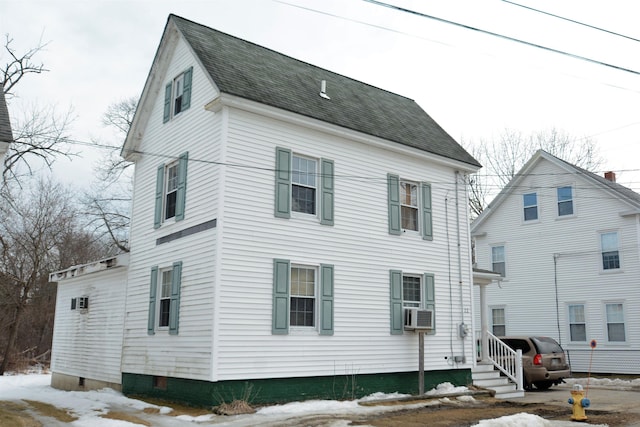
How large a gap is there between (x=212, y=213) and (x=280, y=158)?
207 cm

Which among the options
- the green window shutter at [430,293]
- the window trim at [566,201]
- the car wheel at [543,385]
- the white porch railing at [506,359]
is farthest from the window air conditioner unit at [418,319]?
the window trim at [566,201]

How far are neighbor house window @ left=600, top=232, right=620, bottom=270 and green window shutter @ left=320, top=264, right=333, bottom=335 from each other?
14543 mm

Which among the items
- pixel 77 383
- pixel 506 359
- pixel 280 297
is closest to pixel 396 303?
pixel 280 297

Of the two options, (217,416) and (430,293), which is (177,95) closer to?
(217,416)

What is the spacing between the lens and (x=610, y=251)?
2319 centimetres

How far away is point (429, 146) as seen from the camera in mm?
16734

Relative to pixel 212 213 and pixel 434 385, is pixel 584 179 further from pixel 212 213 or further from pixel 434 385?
pixel 212 213

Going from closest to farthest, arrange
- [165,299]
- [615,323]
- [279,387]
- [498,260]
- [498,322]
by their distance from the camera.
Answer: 1. [279,387]
2. [165,299]
3. [615,323]
4. [498,322]
5. [498,260]

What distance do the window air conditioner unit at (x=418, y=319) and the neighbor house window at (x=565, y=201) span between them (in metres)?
12.6

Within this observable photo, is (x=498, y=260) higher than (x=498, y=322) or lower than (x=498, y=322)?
higher

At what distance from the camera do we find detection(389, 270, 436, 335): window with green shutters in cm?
1487

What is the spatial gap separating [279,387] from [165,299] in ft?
11.9

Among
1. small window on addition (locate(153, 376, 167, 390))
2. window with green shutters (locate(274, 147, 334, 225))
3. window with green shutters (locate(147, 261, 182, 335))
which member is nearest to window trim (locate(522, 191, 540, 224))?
window with green shutters (locate(274, 147, 334, 225))

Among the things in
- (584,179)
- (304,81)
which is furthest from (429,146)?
(584,179)
